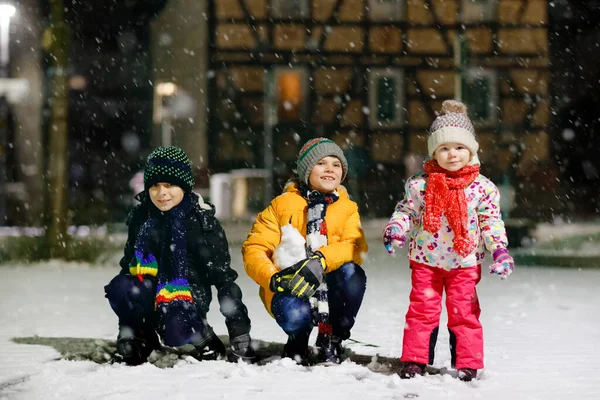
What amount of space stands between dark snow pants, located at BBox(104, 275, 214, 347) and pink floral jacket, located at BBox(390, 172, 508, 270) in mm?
1138

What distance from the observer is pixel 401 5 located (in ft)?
75.3

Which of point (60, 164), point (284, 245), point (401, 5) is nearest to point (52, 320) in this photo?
point (284, 245)

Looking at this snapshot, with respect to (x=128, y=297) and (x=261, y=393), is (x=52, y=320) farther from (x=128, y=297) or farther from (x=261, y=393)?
(x=261, y=393)

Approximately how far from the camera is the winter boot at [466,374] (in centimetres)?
416

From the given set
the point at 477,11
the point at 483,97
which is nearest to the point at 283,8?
the point at 477,11

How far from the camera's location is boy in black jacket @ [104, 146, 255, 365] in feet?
14.6

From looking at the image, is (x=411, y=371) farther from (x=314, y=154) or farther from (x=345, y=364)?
(x=314, y=154)

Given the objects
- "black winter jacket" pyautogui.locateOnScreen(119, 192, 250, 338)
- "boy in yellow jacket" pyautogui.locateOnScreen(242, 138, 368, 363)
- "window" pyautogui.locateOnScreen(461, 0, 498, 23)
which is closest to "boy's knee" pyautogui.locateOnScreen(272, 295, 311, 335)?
→ "boy in yellow jacket" pyautogui.locateOnScreen(242, 138, 368, 363)

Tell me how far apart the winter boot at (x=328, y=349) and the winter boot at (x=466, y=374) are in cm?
64

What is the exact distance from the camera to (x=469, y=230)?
418 centimetres

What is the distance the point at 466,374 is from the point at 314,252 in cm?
94

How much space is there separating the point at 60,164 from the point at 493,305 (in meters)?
5.86

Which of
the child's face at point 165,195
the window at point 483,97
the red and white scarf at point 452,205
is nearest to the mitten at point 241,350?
the child's face at point 165,195

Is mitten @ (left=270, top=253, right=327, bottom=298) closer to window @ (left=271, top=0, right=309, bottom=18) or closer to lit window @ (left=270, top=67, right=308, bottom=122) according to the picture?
lit window @ (left=270, top=67, right=308, bottom=122)
